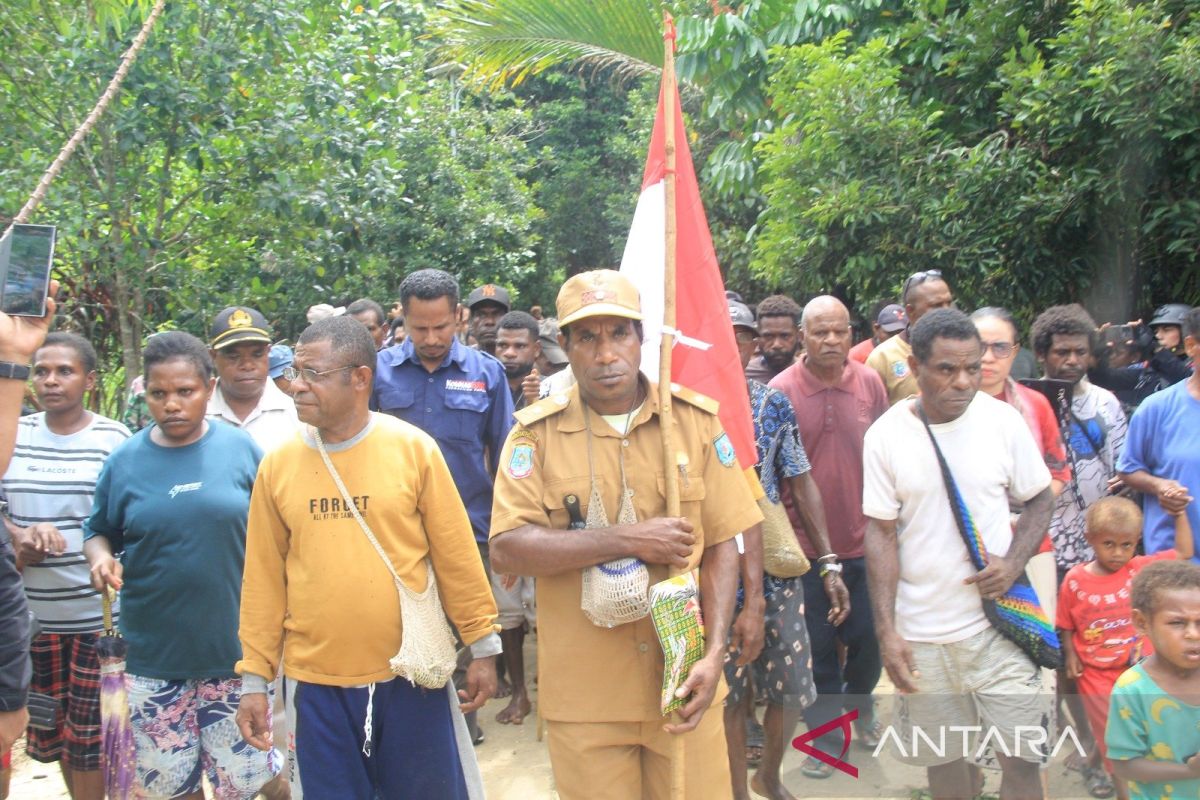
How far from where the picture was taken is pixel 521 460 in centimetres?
317

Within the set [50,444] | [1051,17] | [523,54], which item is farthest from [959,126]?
[50,444]

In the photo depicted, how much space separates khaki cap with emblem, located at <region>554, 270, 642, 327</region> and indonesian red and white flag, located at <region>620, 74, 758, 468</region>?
553 millimetres

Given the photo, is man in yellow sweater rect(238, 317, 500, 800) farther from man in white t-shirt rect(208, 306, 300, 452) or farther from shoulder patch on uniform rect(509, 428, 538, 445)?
man in white t-shirt rect(208, 306, 300, 452)

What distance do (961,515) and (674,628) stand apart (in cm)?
137

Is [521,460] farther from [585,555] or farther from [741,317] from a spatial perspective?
[741,317]

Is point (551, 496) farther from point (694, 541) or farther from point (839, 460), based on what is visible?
point (839, 460)

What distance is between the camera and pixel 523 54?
10617 mm

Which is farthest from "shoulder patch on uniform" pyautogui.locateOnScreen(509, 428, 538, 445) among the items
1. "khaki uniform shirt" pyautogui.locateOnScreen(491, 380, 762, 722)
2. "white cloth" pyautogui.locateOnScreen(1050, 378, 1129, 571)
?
"white cloth" pyautogui.locateOnScreen(1050, 378, 1129, 571)

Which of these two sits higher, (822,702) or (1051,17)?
(1051,17)

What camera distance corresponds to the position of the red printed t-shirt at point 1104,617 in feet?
14.6

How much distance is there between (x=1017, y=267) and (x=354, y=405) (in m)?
5.76

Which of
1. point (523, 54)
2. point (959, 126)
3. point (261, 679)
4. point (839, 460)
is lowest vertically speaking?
point (261, 679)

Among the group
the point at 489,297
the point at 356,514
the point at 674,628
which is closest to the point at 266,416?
the point at 356,514

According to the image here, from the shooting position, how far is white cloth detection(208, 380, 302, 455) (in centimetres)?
480
